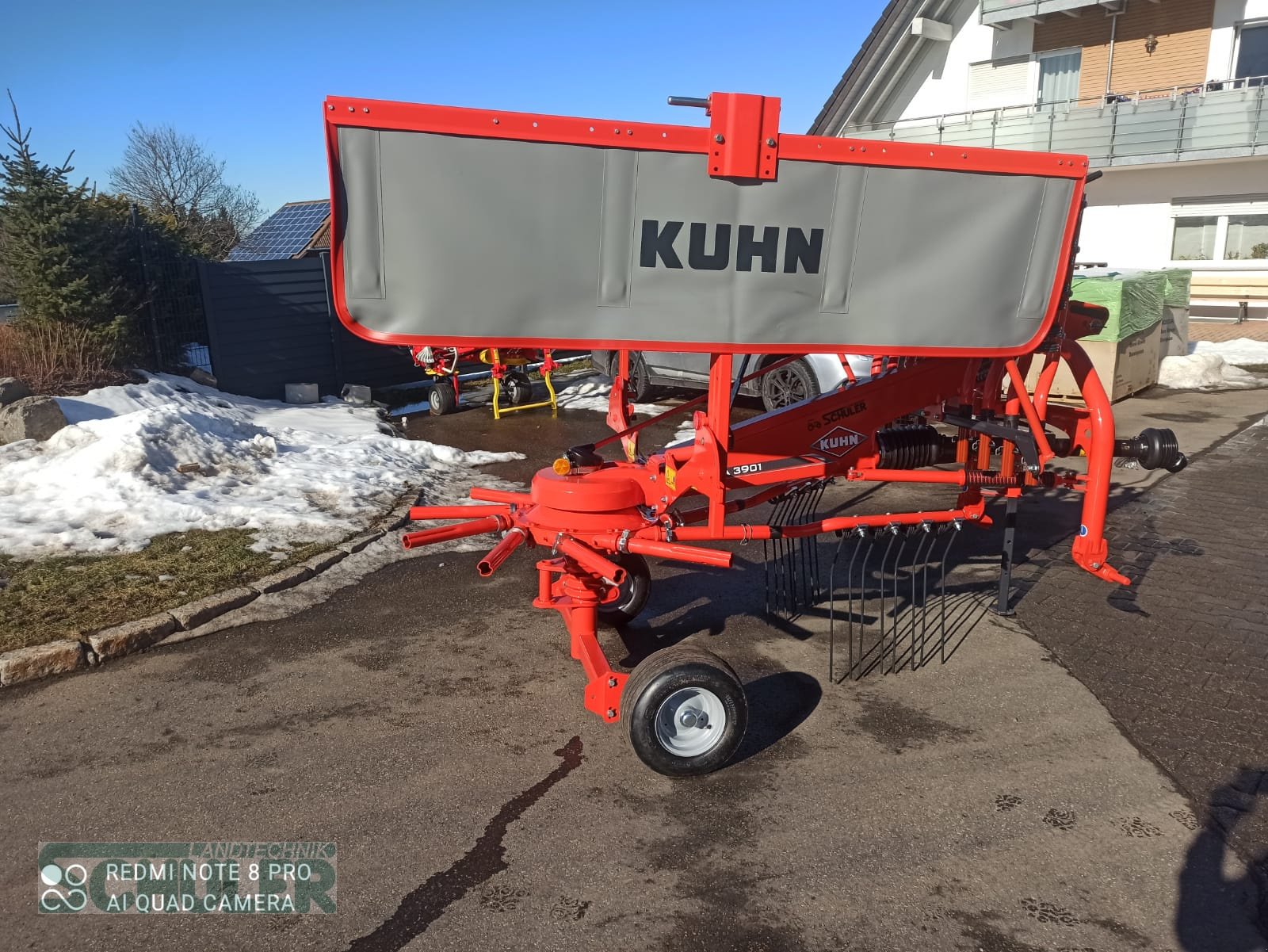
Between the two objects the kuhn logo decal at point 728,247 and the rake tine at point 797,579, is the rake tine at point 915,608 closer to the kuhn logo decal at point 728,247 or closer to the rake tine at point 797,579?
the rake tine at point 797,579

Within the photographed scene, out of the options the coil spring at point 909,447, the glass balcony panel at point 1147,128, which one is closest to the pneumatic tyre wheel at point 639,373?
the coil spring at point 909,447

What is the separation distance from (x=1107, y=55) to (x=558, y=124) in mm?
20547

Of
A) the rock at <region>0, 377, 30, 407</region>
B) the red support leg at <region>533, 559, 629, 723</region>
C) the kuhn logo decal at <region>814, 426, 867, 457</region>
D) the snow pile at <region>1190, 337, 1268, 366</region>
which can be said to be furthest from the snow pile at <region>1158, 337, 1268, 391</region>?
the rock at <region>0, 377, 30, 407</region>

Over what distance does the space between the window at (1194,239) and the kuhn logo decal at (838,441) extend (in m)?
17.9

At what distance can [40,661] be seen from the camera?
529 centimetres

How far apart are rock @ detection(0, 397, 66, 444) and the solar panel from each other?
15382 mm

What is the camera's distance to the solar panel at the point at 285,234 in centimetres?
2405

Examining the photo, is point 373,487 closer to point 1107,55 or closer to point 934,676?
point 934,676

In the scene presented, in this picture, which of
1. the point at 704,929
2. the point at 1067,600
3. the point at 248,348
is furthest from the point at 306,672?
the point at 248,348

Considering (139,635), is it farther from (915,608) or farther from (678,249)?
(915,608)

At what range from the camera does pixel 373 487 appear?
29.6ft

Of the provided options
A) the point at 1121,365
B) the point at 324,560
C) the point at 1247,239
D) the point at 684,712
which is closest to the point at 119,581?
the point at 324,560

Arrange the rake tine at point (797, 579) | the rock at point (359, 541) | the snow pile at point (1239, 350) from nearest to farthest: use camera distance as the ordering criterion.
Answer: the rake tine at point (797, 579) → the rock at point (359, 541) → the snow pile at point (1239, 350)

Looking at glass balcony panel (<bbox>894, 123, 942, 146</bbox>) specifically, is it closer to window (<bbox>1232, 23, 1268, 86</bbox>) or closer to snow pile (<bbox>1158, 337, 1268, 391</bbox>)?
window (<bbox>1232, 23, 1268, 86</bbox>)
